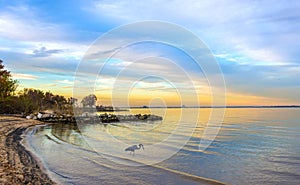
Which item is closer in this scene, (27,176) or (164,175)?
(27,176)

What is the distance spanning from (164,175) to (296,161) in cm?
1025

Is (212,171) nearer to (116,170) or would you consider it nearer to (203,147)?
(116,170)

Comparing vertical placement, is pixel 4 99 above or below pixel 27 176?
above

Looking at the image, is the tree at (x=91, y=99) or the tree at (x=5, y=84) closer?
the tree at (x=91, y=99)

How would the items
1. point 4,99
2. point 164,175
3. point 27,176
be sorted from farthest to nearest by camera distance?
point 4,99
point 164,175
point 27,176

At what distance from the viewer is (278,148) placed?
24.2 m

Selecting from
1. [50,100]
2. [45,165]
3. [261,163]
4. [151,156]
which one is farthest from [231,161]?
[50,100]

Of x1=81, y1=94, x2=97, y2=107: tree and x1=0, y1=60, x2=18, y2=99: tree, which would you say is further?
x1=0, y1=60, x2=18, y2=99: tree

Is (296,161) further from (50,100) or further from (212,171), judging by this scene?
(50,100)

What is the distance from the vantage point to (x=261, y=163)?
18.2 metres

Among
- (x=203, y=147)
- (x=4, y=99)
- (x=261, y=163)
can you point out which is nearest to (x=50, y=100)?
(x=4, y=99)

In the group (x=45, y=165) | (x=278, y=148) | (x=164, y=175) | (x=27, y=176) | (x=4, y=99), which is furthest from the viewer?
(x=4, y=99)

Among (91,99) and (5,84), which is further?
(5,84)

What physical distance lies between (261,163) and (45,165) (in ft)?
45.9
